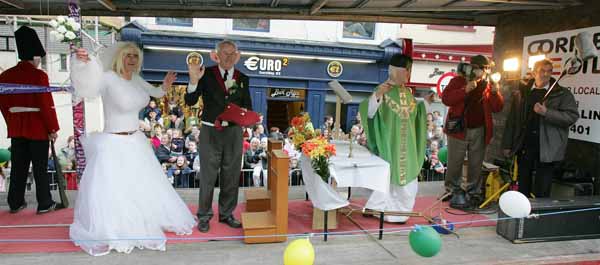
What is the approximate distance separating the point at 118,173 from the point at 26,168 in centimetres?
159

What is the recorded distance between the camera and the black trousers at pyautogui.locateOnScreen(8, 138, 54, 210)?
4.39 m

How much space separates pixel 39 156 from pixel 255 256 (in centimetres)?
269

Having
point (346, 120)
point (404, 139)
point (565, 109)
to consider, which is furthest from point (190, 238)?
point (346, 120)

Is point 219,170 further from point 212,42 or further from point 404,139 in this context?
point 212,42

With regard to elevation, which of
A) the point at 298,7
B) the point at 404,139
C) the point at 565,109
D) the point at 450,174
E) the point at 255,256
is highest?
the point at 298,7

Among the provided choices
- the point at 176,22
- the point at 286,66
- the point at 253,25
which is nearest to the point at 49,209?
the point at 176,22

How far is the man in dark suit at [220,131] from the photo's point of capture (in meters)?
4.03

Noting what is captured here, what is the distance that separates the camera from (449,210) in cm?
506

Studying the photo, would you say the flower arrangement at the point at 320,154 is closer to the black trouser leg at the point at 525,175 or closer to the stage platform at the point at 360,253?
the stage platform at the point at 360,253

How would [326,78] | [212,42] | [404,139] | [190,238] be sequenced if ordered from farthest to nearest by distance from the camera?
1. [326,78]
2. [212,42]
3. [404,139]
4. [190,238]

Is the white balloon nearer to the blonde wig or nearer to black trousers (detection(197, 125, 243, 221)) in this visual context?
black trousers (detection(197, 125, 243, 221))

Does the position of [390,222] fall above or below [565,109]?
below

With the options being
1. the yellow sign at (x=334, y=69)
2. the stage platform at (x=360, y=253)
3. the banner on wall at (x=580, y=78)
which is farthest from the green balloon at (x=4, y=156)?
the yellow sign at (x=334, y=69)

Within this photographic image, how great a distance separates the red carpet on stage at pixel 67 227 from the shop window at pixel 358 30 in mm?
7747
